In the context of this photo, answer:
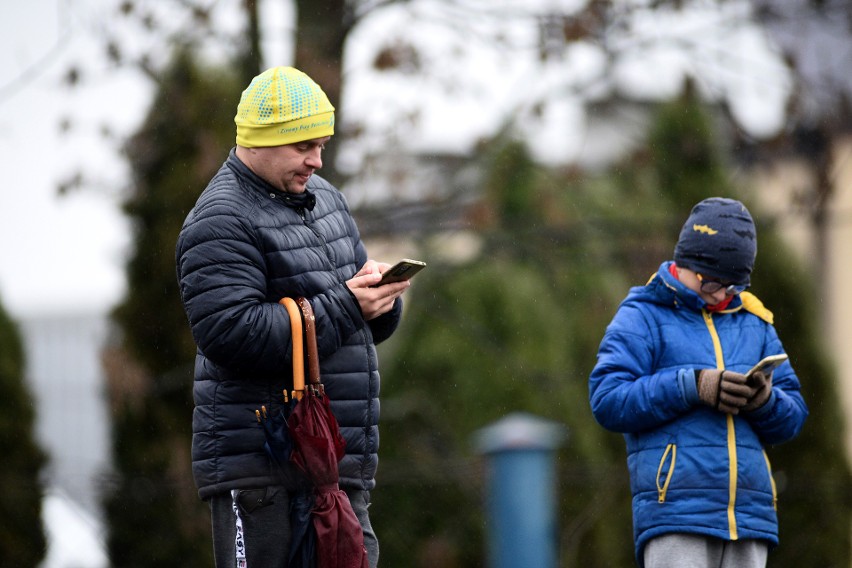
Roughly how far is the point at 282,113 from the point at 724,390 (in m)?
1.43

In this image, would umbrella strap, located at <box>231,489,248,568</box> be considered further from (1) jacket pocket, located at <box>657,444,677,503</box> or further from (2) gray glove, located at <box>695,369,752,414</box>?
(2) gray glove, located at <box>695,369,752,414</box>

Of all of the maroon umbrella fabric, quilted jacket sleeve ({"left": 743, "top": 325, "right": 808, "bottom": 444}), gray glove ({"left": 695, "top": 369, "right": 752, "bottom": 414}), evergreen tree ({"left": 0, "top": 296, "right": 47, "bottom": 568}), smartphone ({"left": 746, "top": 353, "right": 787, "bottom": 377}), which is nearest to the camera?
the maroon umbrella fabric

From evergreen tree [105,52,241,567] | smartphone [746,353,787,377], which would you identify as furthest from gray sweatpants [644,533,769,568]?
evergreen tree [105,52,241,567]

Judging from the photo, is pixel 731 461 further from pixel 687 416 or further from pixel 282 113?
pixel 282 113

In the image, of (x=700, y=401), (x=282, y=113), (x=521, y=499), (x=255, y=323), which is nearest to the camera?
(x=255, y=323)

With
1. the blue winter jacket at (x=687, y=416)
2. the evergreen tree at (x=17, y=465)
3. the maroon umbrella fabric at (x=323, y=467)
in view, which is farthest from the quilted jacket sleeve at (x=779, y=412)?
the evergreen tree at (x=17, y=465)

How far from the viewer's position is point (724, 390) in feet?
12.1

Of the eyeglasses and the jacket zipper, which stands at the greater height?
the eyeglasses

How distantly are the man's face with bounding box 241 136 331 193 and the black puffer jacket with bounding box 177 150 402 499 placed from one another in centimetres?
3

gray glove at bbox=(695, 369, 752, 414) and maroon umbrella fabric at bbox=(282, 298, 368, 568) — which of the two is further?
gray glove at bbox=(695, 369, 752, 414)

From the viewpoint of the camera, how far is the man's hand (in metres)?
3.42

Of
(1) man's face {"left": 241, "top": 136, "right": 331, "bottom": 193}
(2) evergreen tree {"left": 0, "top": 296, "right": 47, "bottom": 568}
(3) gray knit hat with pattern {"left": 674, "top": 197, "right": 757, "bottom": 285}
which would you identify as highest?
(1) man's face {"left": 241, "top": 136, "right": 331, "bottom": 193}

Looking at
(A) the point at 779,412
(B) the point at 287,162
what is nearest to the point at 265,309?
(B) the point at 287,162

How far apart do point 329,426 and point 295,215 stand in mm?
582
